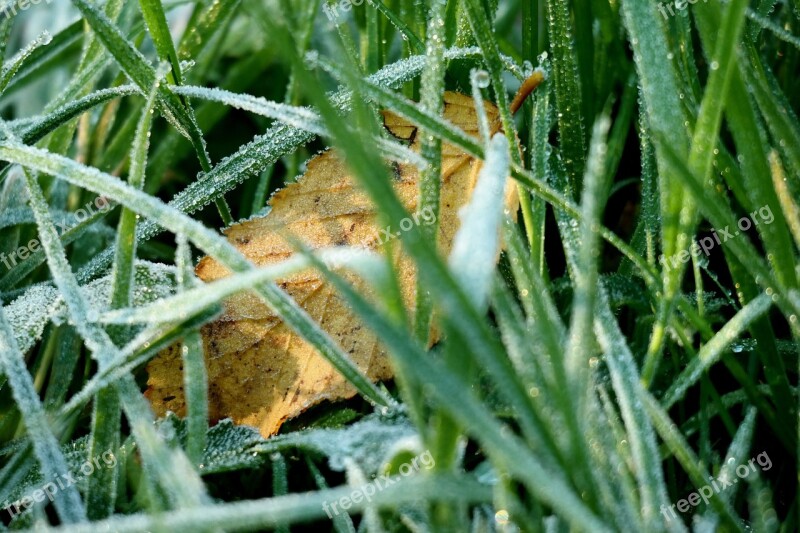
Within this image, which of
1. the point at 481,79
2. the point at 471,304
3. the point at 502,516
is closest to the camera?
the point at 471,304

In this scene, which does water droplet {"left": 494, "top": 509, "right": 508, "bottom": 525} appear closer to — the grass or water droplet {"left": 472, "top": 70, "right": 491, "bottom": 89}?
the grass

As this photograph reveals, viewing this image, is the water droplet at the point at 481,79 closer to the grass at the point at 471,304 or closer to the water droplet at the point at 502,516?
the grass at the point at 471,304

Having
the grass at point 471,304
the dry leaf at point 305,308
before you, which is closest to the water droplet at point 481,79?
the grass at point 471,304

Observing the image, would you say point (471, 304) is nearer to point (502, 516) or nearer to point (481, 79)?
point (502, 516)

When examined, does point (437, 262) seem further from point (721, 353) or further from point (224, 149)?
point (224, 149)

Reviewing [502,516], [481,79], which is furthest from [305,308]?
[502,516]

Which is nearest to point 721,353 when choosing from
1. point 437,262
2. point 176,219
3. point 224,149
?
point 437,262

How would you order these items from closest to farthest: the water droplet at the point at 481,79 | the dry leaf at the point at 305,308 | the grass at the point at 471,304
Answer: the grass at the point at 471,304
the water droplet at the point at 481,79
the dry leaf at the point at 305,308

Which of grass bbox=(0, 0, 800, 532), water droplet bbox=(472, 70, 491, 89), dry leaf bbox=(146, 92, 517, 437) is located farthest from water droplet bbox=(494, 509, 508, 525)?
water droplet bbox=(472, 70, 491, 89)
